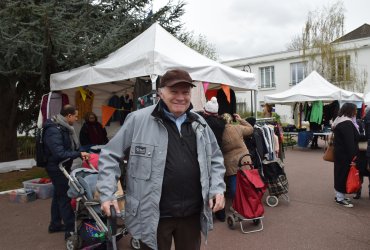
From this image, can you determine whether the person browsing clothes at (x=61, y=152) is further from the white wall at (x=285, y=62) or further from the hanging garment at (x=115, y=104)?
the white wall at (x=285, y=62)

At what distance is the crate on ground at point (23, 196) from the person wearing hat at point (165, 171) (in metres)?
5.10

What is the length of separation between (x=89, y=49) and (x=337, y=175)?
5.34 m

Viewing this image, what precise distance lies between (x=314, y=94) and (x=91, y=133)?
10.0 m

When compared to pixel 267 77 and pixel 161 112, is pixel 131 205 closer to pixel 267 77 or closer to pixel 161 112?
pixel 161 112

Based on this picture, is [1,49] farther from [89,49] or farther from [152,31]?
[152,31]

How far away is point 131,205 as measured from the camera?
7.29 feet

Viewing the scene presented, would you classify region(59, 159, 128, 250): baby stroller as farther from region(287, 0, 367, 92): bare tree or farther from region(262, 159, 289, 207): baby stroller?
region(287, 0, 367, 92): bare tree

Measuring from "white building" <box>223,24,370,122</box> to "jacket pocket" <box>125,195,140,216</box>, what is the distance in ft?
68.8

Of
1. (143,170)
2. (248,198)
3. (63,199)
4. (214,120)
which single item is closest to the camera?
(143,170)

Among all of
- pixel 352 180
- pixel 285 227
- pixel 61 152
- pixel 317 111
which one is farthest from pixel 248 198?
pixel 317 111

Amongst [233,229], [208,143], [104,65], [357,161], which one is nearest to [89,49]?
[104,65]

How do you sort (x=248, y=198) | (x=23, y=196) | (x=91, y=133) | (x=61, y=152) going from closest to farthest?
(x=61, y=152) < (x=248, y=198) < (x=23, y=196) < (x=91, y=133)

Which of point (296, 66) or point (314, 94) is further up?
point (296, 66)

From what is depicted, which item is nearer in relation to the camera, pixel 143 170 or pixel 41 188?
pixel 143 170
